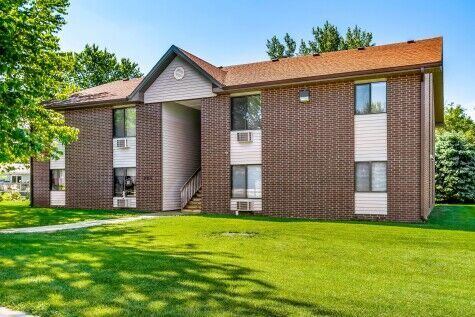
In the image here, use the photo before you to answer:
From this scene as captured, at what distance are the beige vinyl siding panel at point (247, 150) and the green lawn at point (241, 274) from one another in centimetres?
665

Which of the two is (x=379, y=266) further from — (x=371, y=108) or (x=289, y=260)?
(x=371, y=108)

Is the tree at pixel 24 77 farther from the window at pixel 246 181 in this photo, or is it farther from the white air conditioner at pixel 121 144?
the window at pixel 246 181

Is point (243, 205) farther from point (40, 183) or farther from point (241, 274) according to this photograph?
point (40, 183)

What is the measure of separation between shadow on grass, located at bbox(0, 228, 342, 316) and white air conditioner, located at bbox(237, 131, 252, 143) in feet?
29.9

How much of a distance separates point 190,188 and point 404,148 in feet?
32.5

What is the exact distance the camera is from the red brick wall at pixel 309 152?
15.6 metres

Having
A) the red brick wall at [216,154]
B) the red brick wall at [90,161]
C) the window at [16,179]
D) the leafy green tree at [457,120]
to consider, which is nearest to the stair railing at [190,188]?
the red brick wall at [216,154]

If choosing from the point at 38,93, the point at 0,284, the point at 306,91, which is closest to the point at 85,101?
the point at 38,93

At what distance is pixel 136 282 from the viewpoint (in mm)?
5660

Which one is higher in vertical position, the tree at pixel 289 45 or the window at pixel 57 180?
the tree at pixel 289 45

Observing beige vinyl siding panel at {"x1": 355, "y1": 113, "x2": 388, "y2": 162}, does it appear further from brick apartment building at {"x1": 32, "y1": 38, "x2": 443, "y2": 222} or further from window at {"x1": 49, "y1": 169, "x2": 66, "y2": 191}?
window at {"x1": 49, "y1": 169, "x2": 66, "y2": 191}

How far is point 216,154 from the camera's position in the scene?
17938 millimetres

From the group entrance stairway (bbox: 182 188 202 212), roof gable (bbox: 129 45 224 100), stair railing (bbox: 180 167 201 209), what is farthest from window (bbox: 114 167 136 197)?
roof gable (bbox: 129 45 224 100)

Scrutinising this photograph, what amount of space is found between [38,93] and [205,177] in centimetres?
796
